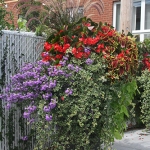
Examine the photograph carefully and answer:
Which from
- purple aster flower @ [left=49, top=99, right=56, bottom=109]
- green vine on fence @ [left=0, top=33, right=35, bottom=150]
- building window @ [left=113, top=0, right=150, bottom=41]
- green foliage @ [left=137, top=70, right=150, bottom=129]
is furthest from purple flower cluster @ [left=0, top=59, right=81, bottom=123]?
building window @ [left=113, top=0, right=150, bottom=41]

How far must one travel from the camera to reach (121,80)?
5.15 meters

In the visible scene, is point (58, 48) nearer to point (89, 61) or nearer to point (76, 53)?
point (76, 53)

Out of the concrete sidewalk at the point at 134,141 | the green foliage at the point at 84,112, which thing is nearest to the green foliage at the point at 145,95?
the concrete sidewalk at the point at 134,141

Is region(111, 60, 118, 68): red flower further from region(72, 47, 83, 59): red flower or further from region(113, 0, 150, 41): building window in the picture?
region(113, 0, 150, 41): building window

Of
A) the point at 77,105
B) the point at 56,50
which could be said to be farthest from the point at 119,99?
the point at 56,50

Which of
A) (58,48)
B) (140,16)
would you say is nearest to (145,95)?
(58,48)

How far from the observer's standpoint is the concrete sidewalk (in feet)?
23.2

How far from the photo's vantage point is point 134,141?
773cm

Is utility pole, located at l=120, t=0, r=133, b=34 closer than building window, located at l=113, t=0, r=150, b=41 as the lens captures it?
Yes

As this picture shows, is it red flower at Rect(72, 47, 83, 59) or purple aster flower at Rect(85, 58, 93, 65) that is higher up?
red flower at Rect(72, 47, 83, 59)

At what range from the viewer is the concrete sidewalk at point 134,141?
23.2 ft

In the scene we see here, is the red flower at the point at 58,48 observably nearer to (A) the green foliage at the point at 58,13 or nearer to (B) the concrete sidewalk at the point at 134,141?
(A) the green foliage at the point at 58,13

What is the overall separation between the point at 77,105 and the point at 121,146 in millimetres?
2819

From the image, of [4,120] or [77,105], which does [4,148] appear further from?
[77,105]
